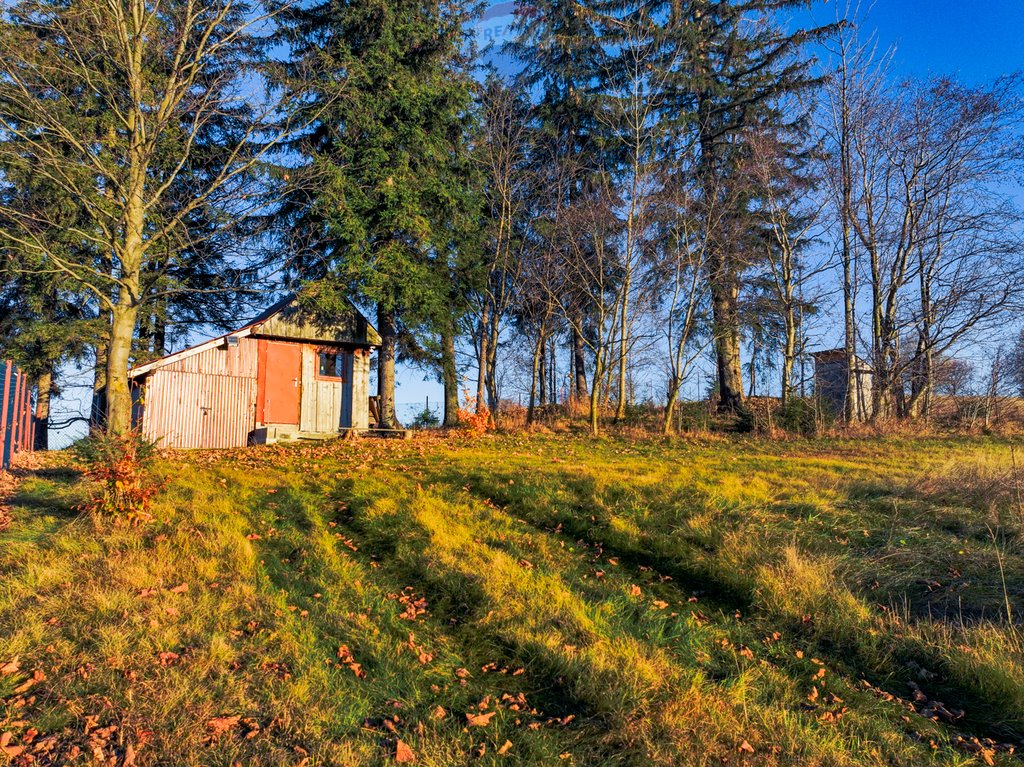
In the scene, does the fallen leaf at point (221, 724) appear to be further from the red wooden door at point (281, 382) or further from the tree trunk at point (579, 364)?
the tree trunk at point (579, 364)

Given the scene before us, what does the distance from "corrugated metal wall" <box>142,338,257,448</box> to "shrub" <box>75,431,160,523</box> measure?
1100 cm

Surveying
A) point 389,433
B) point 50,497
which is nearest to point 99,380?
point 389,433

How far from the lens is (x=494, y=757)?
3613 millimetres

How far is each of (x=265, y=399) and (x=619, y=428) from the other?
11.4 metres

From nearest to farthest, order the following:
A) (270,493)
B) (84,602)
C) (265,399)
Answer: (84,602) → (270,493) → (265,399)

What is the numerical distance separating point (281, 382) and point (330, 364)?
1.78 m

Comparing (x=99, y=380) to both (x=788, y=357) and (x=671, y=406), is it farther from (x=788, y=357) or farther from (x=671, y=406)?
(x=788, y=357)

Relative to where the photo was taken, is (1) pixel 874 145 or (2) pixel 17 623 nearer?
(2) pixel 17 623

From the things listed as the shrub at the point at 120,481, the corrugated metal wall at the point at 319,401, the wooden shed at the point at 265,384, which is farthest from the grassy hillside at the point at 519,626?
the corrugated metal wall at the point at 319,401

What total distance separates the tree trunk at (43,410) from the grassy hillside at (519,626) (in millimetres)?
15846

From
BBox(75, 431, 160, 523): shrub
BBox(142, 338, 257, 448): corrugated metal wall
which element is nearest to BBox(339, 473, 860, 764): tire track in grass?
BBox(75, 431, 160, 523): shrub

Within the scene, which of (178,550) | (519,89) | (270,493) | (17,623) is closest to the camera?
(17,623)

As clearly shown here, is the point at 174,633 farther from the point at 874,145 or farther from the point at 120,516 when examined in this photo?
the point at 874,145

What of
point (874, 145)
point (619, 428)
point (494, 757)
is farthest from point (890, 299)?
point (494, 757)
